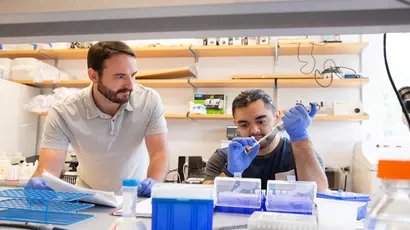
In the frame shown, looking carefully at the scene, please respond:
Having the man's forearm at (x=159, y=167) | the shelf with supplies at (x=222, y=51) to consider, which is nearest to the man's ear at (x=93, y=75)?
the man's forearm at (x=159, y=167)

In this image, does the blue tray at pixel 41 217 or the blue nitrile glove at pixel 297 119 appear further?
the blue nitrile glove at pixel 297 119

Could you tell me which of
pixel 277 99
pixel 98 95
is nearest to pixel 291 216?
pixel 98 95

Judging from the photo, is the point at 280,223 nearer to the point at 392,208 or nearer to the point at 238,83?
the point at 392,208

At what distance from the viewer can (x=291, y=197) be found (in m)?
0.88

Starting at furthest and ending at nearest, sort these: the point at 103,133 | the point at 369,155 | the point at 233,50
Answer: the point at 233,50, the point at 369,155, the point at 103,133

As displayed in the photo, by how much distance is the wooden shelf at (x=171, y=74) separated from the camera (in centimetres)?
303

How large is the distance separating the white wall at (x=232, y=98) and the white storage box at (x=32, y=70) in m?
0.84

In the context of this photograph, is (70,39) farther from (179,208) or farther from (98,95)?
(98,95)

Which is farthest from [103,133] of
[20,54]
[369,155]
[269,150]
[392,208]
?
[20,54]

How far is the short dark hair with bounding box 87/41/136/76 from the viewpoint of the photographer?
166cm

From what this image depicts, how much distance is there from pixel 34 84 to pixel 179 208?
330cm

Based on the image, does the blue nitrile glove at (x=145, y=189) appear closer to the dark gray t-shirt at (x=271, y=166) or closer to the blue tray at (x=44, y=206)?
the blue tray at (x=44, y=206)

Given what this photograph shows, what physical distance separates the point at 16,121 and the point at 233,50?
2.13 meters

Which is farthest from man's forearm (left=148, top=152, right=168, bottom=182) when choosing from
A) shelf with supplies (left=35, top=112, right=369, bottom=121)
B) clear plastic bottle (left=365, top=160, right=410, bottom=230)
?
shelf with supplies (left=35, top=112, right=369, bottom=121)
